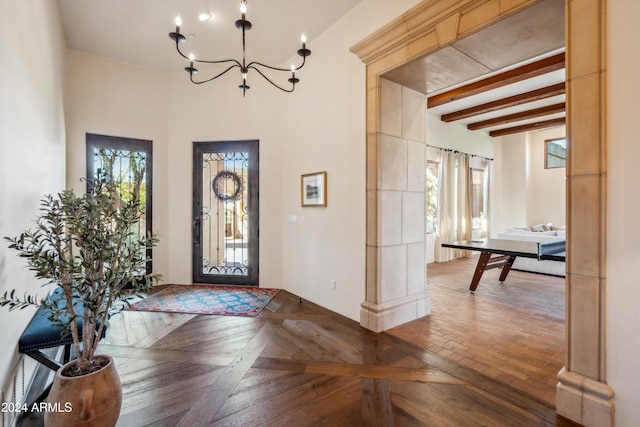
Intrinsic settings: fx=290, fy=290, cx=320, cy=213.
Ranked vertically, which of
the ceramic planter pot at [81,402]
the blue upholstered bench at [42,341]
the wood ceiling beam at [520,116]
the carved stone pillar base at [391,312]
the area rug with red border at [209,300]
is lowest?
the area rug with red border at [209,300]

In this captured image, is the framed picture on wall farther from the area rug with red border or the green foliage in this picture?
the green foliage

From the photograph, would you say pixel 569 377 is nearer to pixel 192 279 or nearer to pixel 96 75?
pixel 192 279

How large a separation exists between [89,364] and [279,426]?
3.52 feet

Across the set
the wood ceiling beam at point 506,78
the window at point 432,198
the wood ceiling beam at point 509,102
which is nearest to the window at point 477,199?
the window at point 432,198

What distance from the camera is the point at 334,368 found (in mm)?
2258

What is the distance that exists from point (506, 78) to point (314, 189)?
362cm

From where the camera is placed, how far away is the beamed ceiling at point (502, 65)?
202 centimetres

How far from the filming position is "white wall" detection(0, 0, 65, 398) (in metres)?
1.56

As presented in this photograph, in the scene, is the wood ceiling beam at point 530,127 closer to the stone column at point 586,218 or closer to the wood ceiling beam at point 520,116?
the wood ceiling beam at point 520,116

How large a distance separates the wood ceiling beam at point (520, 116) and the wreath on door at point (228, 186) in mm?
6333

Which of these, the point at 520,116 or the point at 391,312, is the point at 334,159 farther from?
the point at 520,116

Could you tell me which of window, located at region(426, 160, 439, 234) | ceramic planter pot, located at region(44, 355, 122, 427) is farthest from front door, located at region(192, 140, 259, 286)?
window, located at region(426, 160, 439, 234)

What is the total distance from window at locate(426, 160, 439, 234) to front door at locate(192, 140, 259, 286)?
4396 millimetres

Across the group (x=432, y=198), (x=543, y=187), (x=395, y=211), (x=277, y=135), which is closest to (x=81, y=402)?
(x=395, y=211)
